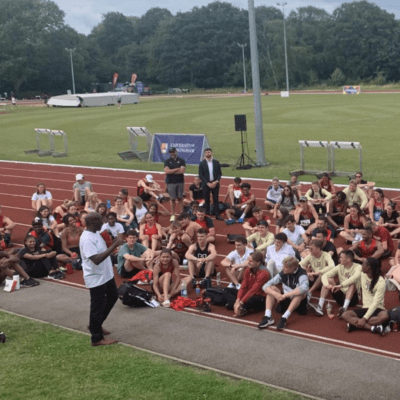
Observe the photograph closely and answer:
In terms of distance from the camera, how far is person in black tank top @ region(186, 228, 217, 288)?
1230 cm

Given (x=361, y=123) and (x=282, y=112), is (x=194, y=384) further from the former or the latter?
(x=282, y=112)

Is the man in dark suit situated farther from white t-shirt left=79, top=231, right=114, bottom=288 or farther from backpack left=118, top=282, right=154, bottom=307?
white t-shirt left=79, top=231, right=114, bottom=288

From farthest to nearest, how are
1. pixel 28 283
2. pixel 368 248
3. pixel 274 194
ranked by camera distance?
pixel 274 194 < pixel 28 283 < pixel 368 248

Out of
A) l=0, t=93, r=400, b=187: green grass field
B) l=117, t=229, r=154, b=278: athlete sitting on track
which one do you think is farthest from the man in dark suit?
l=0, t=93, r=400, b=187: green grass field

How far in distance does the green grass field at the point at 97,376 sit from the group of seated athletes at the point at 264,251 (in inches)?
76.2

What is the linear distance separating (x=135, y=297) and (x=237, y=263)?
2.00m

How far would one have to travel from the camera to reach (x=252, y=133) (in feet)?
123

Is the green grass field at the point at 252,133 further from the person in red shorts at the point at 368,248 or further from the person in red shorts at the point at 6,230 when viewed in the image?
the person in red shorts at the point at 6,230

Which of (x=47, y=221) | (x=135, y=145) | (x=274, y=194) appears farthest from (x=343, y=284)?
(x=135, y=145)

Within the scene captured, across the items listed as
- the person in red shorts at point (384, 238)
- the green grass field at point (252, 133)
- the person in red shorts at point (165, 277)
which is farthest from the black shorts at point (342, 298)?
the green grass field at point (252, 133)

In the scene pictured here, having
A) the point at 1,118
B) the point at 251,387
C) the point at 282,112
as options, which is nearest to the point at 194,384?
the point at 251,387

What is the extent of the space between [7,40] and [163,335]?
102 m

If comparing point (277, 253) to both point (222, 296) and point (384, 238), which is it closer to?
point (222, 296)

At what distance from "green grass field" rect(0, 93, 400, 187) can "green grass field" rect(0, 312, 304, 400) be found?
13.8 meters
